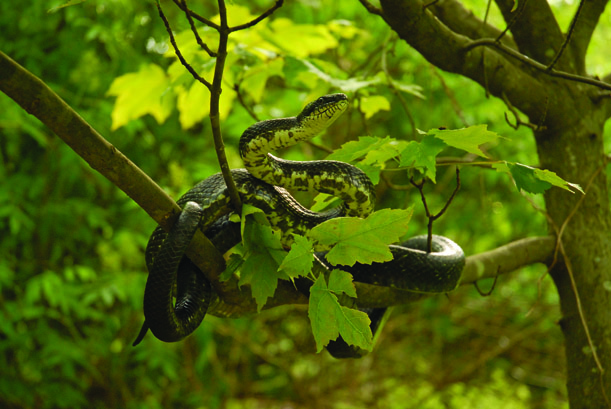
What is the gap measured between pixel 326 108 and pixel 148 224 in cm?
168

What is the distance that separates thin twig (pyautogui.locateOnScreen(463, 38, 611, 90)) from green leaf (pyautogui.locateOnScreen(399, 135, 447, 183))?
12.6 inches

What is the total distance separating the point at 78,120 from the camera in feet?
2.59

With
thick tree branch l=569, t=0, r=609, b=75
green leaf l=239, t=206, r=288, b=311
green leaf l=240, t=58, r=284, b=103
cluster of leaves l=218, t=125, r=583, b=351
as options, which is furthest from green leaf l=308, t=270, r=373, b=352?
thick tree branch l=569, t=0, r=609, b=75

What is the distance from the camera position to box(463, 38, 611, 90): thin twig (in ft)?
3.35

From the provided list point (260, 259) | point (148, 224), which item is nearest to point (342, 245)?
point (260, 259)

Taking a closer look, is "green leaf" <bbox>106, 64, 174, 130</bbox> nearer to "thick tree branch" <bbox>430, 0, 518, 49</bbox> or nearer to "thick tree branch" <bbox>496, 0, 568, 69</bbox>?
"thick tree branch" <bbox>430, 0, 518, 49</bbox>

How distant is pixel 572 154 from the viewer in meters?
1.46

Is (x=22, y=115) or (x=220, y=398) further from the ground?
(x=22, y=115)

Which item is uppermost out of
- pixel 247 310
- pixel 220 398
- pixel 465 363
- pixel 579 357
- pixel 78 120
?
pixel 78 120

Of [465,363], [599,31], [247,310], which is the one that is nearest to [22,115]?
[247,310]

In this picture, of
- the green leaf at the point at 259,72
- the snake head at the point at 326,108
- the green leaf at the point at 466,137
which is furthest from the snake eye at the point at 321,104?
the green leaf at the point at 259,72

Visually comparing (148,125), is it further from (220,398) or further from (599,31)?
(599,31)

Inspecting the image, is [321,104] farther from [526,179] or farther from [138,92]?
[138,92]

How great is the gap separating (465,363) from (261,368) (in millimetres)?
1517
